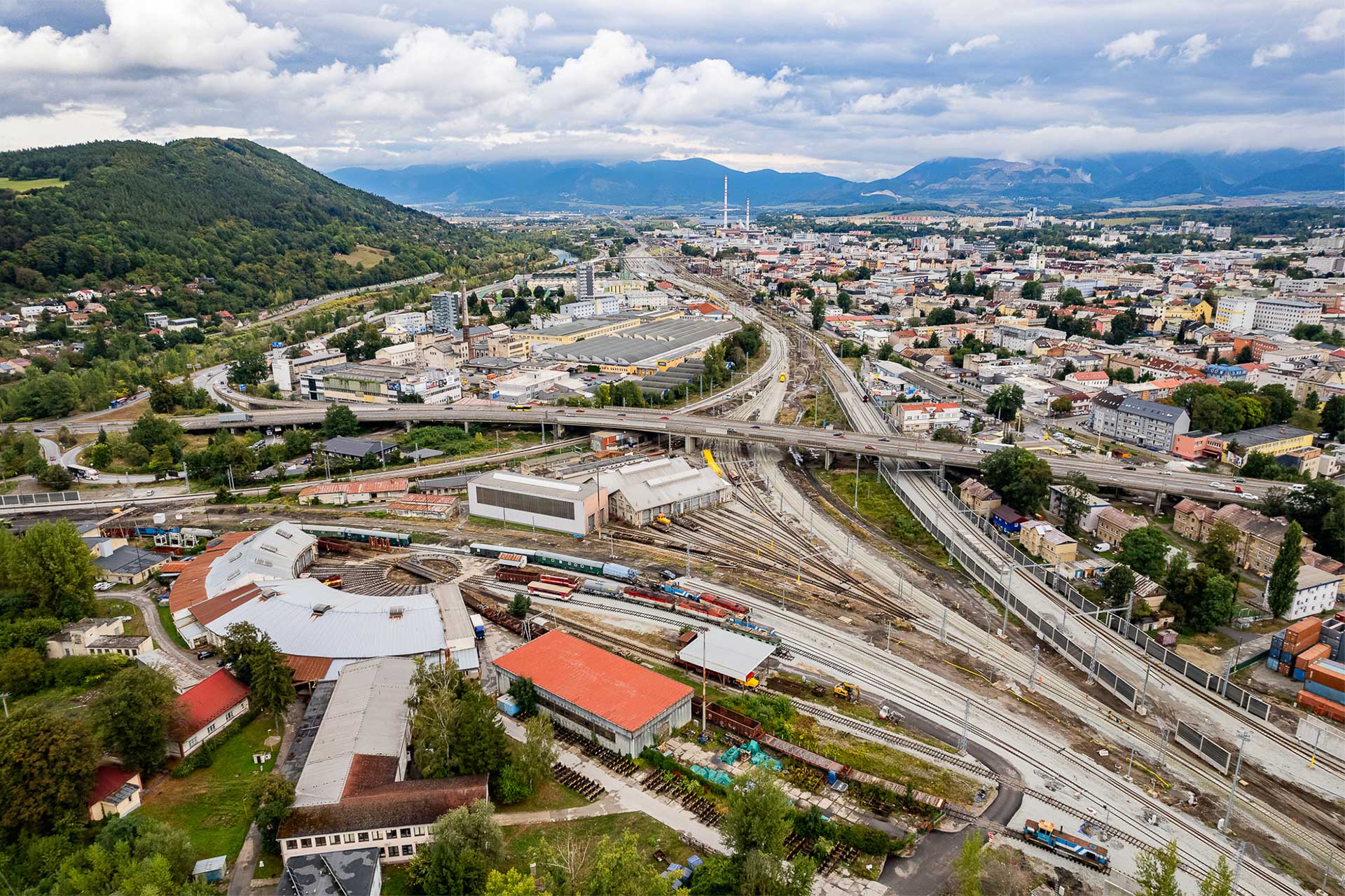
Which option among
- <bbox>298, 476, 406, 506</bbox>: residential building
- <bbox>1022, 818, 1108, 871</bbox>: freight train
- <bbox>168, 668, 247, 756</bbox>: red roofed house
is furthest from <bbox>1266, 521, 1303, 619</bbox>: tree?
<bbox>298, 476, 406, 506</bbox>: residential building

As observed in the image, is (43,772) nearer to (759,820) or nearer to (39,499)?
(759,820)

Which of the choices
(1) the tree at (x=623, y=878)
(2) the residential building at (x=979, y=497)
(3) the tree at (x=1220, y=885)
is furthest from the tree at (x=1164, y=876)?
(2) the residential building at (x=979, y=497)

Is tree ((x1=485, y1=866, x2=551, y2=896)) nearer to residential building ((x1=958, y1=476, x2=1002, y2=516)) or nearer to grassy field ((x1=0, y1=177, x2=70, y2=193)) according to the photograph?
residential building ((x1=958, y1=476, x2=1002, y2=516))

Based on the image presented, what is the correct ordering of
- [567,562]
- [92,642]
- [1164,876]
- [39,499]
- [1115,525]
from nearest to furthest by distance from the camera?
[1164,876] < [92,642] < [567,562] < [1115,525] < [39,499]

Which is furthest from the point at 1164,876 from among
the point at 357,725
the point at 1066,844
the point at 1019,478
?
the point at 1019,478

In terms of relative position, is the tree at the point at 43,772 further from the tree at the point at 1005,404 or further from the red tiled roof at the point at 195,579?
the tree at the point at 1005,404

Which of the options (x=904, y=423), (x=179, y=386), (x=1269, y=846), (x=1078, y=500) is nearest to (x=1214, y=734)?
(x=1269, y=846)

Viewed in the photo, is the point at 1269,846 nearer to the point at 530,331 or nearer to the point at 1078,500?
the point at 1078,500
